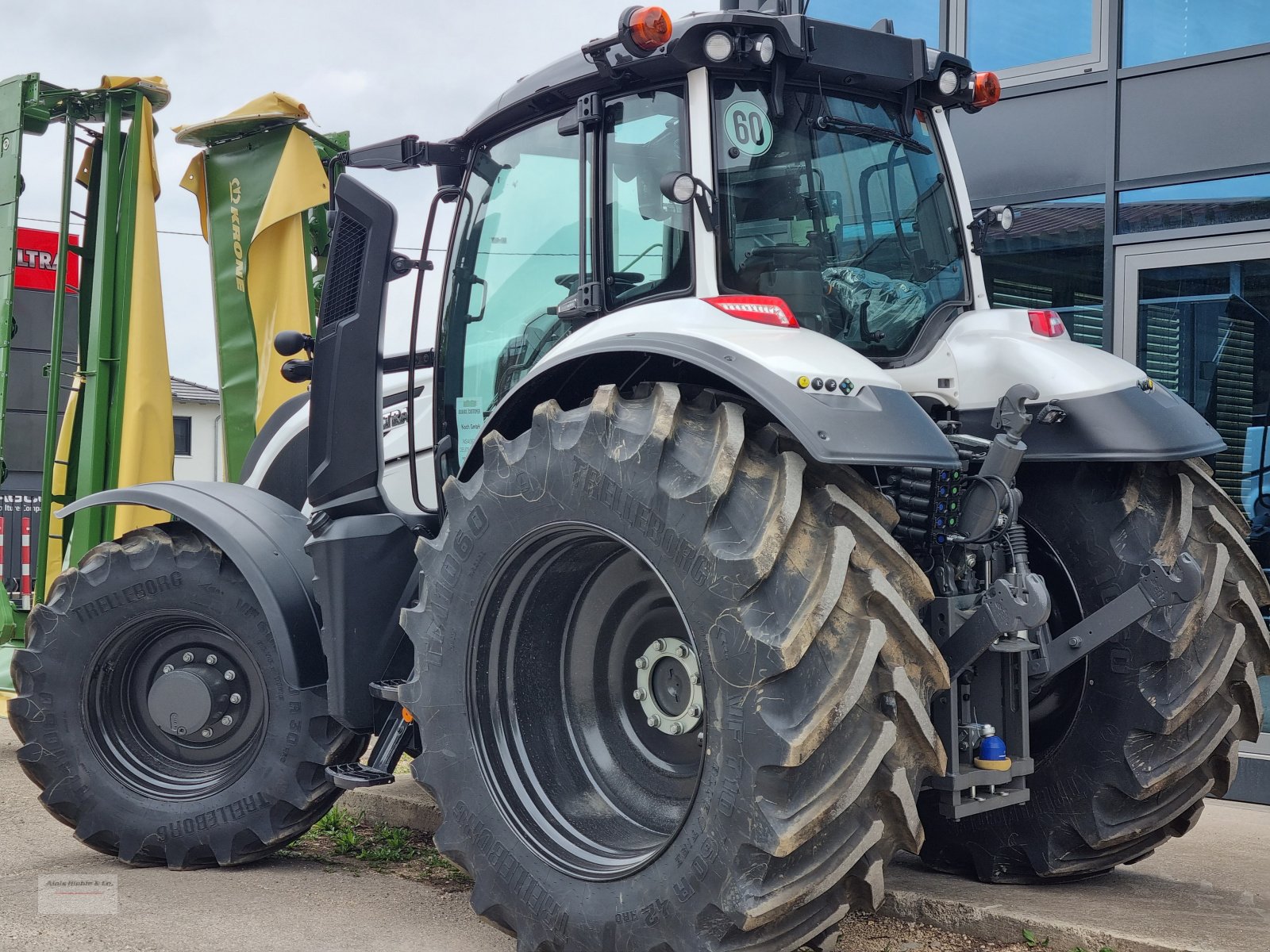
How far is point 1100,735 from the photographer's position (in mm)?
3797

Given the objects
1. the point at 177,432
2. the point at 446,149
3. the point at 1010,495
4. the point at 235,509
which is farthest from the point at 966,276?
the point at 177,432

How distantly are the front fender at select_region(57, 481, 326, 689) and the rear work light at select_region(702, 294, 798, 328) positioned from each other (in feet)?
6.07

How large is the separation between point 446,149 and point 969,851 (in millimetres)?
2917

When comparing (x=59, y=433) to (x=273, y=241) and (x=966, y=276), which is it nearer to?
(x=273, y=241)

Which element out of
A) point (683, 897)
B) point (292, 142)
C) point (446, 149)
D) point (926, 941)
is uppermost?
point (292, 142)

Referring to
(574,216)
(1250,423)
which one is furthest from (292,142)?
(1250,423)

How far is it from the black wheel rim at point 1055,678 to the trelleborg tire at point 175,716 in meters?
2.22

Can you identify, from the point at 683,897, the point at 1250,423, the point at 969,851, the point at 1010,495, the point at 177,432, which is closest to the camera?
the point at 683,897

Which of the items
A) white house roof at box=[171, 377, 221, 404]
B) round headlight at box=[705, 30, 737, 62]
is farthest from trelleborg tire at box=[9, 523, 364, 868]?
white house roof at box=[171, 377, 221, 404]

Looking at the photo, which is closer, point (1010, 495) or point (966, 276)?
point (1010, 495)

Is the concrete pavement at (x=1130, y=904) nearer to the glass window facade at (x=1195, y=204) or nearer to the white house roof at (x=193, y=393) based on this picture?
the glass window facade at (x=1195, y=204)

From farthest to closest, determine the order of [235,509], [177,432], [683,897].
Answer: [177,432]
[235,509]
[683,897]

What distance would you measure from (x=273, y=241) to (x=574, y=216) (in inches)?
135

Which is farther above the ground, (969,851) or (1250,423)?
(1250,423)
